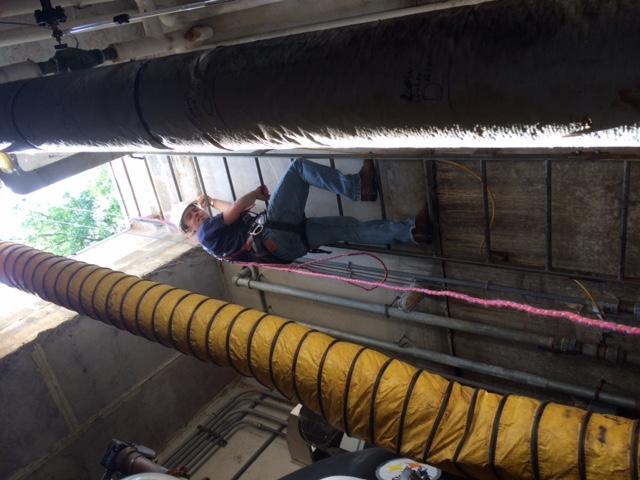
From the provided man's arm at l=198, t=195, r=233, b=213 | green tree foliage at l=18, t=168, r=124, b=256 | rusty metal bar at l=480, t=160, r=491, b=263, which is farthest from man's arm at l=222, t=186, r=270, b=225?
green tree foliage at l=18, t=168, r=124, b=256

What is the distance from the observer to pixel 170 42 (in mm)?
3777

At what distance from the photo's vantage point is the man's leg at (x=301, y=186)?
3.75m

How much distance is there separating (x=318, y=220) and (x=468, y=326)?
57.7 inches

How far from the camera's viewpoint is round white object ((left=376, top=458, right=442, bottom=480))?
7.73 ft

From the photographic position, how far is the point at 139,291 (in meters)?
2.83

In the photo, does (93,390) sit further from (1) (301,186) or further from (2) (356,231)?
(2) (356,231)

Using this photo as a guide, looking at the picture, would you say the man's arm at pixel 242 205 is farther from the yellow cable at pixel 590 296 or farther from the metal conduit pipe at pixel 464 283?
the yellow cable at pixel 590 296

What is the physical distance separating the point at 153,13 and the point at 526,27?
2351mm

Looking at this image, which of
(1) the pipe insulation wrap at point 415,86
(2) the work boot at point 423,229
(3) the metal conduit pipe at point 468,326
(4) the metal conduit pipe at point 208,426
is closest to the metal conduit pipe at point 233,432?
(4) the metal conduit pipe at point 208,426

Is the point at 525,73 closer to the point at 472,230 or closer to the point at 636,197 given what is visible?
the point at 636,197

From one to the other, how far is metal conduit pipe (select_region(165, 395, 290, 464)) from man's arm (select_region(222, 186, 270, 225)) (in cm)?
249

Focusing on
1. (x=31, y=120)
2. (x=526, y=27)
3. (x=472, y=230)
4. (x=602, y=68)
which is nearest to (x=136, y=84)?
(x=31, y=120)

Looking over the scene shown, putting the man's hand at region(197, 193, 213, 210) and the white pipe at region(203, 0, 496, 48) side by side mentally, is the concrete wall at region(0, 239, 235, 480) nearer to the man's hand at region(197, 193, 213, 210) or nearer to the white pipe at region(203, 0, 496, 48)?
the man's hand at region(197, 193, 213, 210)

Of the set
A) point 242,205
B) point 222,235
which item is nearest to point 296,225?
point 242,205
